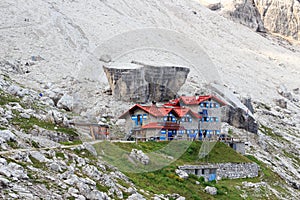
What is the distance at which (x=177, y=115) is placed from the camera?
47219 mm

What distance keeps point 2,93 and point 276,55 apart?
9225 cm

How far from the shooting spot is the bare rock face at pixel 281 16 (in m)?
158

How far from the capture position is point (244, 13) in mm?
150500

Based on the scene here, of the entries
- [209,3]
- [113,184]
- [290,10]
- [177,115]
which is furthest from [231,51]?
[113,184]

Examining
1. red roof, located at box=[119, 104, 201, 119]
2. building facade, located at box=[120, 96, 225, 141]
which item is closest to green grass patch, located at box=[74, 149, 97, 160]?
building facade, located at box=[120, 96, 225, 141]

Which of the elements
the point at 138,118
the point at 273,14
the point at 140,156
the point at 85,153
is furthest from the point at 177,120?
the point at 273,14

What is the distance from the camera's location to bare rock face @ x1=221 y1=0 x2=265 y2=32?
148000mm

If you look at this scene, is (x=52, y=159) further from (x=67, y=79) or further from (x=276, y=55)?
(x=276, y=55)

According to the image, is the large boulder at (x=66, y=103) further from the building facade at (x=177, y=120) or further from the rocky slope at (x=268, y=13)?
the rocky slope at (x=268, y=13)

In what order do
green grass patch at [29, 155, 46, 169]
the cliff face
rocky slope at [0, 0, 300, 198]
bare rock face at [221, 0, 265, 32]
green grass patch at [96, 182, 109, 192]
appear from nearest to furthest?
1. green grass patch at [29, 155, 46, 169]
2. green grass patch at [96, 182, 109, 192]
3. rocky slope at [0, 0, 300, 198]
4. bare rock face at [221, 0, 265, 32]
5. the cliff face

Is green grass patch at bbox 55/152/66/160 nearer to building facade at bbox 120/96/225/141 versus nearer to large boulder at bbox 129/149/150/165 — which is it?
large boulder at bbox 129/149/150/165

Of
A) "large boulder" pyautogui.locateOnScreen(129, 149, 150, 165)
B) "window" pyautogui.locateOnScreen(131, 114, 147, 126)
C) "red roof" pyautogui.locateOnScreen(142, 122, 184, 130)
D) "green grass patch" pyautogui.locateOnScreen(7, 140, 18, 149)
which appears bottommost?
"large boulder" pyautogui.locateOnScreen(129, 149, 150, 165)

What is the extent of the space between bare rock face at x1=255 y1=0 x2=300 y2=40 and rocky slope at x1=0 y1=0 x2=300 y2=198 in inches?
750

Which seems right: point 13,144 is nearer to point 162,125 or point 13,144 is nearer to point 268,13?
point 162,125
